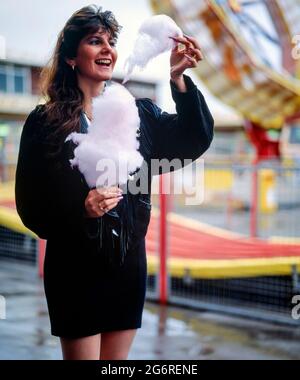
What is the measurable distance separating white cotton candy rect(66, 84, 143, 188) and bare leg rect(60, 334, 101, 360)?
413 mm

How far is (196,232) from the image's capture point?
223 inches

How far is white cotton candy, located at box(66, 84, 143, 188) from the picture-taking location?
5.32 ft

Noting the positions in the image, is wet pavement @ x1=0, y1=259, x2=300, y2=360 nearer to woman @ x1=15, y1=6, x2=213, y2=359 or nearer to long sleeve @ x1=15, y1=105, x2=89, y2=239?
woman @ x1=15, y1=6, x2=213, y2=359

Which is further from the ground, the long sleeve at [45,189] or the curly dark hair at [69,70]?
the curly dark hair at [69,70]

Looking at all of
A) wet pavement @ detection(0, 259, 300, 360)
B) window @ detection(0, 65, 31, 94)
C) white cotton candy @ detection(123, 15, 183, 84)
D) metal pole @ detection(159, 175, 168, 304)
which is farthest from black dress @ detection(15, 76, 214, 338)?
metal pole @ detection(159, 175, 168, 304)

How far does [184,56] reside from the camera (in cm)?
174

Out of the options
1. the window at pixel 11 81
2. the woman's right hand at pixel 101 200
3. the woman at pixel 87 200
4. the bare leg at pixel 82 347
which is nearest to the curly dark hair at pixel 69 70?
the woman at pixel 87 200

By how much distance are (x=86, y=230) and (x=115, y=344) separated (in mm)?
340

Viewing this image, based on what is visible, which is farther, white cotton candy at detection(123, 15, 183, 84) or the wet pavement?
the wet pavement

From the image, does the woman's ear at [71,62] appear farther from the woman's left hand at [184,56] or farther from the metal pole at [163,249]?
the metal pole at [163,249]

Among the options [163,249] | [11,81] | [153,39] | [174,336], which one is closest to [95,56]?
[153,39]

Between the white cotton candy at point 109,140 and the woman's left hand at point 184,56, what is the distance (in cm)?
16

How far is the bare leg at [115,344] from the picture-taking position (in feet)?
5.79
